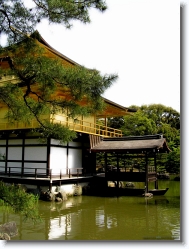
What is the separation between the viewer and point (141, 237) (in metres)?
5.96

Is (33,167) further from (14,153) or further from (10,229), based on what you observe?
(10,229)

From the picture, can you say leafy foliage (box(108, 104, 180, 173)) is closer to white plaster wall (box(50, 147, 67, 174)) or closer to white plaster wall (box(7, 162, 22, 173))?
white plaster wall (box(50, 147, 67, 174))

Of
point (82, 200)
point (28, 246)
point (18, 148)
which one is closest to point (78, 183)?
point (82, 200)

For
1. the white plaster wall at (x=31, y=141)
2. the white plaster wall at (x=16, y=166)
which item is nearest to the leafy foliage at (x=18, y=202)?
the white plaster wall at (x=31, y=141)

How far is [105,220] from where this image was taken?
7.54 meters

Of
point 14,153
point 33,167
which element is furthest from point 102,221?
point 14,153

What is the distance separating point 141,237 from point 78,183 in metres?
7.05

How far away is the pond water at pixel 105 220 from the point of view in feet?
19.7

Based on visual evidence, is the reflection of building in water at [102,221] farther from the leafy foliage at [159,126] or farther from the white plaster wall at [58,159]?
the leafy foliage at [159,126]

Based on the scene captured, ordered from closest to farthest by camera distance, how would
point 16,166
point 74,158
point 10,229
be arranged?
point 10,229 < point 16,166 < point 74,158

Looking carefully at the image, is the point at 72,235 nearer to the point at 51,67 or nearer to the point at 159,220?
the point at 159,220

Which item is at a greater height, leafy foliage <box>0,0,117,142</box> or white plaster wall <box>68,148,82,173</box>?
leafy foliage <box>0,0,117,142</box>

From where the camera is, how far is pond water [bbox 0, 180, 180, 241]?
237 inches

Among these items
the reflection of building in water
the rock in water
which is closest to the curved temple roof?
the reflection of building in water
